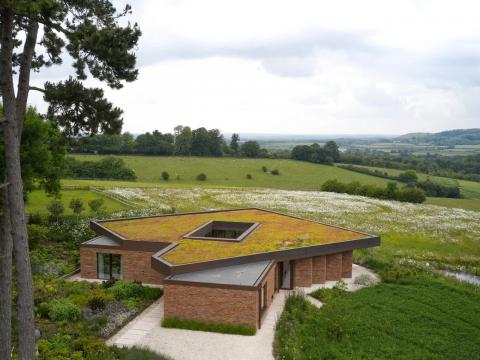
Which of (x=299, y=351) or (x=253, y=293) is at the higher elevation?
(x=253, y=293)

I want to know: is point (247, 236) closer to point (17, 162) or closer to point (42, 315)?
point (42, 315)

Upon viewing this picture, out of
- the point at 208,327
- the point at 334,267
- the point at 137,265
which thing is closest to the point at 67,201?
the point at 137,265

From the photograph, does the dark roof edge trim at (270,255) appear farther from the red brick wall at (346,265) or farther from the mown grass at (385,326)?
the mown grass at (385,326)

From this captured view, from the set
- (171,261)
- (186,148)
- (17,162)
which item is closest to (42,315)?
(171,261)

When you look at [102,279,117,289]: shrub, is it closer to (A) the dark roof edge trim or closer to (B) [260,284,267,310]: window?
(A) the dark roof edge trim

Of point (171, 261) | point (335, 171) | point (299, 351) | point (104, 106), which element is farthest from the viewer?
point (335, 171)

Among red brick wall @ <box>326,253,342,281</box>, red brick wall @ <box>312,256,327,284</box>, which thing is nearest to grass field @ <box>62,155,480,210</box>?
red brick wall @ <box>326,253,342,281</box>

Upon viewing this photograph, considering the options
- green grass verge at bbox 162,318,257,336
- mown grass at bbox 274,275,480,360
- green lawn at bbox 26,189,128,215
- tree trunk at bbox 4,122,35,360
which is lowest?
mown grass at bbox 274,275,480,360

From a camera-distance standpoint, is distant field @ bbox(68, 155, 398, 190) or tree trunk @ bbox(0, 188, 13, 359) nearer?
tree trunk @ bbox(0, 188, 13, 359)
